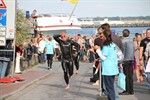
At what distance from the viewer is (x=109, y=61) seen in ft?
29.9

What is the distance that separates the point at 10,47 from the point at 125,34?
820cm

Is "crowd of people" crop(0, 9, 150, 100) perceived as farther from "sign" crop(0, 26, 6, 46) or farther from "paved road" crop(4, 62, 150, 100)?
"sign" crop(0, 26, 6, 46)

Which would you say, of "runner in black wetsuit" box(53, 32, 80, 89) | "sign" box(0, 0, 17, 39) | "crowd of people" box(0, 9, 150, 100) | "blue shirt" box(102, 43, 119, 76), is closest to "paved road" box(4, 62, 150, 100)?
"crowd of people" box(0, 9, 150, 100)

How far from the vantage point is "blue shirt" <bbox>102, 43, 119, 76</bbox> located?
29.8 ft

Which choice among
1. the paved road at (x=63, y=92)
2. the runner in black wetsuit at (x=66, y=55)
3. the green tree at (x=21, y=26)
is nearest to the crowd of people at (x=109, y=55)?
the runner in black wetsuit at (x=66, y=55)

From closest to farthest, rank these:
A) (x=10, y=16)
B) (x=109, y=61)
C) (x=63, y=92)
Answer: (x=109, y=61) → (x=63, y=92) → (x=10, y=16)

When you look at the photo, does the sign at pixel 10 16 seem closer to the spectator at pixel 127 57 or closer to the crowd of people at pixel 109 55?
the crowd of people at pixel 109 55

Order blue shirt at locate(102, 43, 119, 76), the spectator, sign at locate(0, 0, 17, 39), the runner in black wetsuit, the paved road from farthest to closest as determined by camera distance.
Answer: sign at locate(0, 0, 17, 39) → the runner in black wetsuit → the spectator → the paved road → blue shirt at locate(102, 43, 119, 76)

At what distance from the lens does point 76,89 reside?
1355 centimetres

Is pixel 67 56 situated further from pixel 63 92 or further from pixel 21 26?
pixel 21 26

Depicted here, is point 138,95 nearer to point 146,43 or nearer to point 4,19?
point 146,43

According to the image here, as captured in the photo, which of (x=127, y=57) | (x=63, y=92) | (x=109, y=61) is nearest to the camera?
(x=109, y=61)

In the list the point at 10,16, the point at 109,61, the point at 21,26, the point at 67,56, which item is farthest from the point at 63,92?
the point at 21,26

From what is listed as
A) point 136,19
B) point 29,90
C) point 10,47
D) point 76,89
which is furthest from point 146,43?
point 136,19
